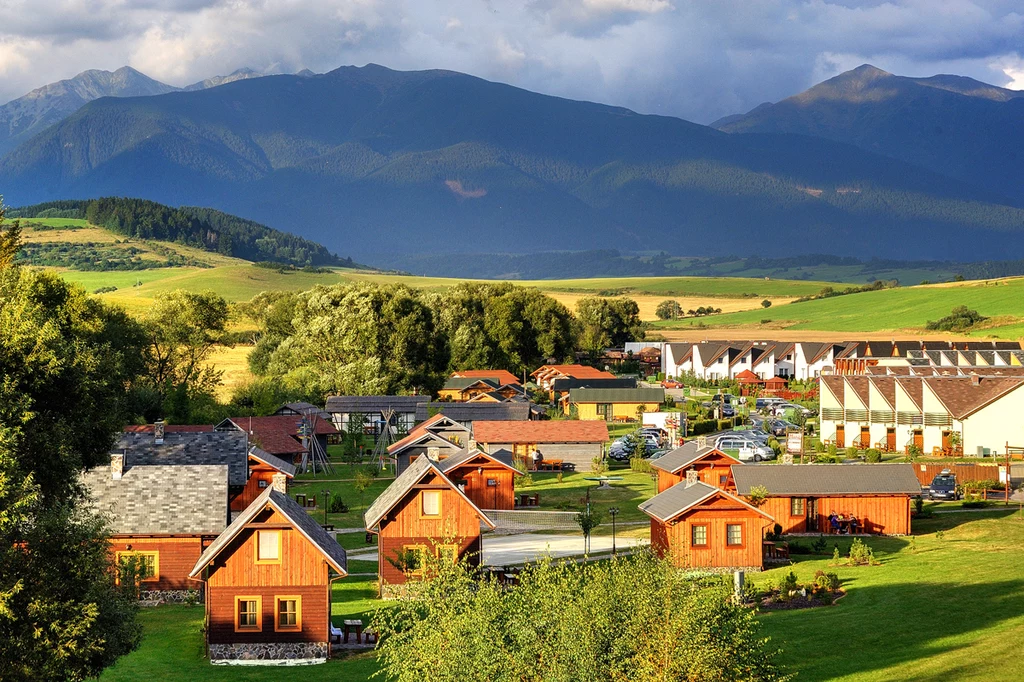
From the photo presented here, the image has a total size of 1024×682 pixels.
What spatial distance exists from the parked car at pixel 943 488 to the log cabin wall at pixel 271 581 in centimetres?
3672

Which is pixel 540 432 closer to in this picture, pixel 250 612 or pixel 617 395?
pixel 617 395

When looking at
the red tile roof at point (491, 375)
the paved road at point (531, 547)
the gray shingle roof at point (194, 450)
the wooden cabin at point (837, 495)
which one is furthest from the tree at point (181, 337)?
the wooden cabin at point (837, 495)

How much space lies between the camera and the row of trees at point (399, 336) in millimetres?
112188

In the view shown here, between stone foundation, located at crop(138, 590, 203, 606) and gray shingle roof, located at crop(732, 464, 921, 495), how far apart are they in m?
22.7

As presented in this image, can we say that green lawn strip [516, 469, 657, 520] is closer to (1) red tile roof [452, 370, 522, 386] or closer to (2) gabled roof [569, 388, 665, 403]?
(2) gabled roof [569, 388, 665, 403]

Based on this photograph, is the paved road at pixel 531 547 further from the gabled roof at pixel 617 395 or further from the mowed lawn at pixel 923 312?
the mowed lawn at pixel 923 312

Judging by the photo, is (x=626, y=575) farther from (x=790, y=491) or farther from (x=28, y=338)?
(x=790, y=491)

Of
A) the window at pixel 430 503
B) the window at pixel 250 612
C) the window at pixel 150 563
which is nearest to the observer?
the window at pixel 250 612

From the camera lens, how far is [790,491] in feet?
170

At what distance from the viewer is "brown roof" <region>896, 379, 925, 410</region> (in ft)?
255

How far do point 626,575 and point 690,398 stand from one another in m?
92.8

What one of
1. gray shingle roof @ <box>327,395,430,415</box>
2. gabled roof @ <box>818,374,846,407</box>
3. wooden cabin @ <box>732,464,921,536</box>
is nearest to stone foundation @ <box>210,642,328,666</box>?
wooden cabin @ <box>732,464,921,536</box>

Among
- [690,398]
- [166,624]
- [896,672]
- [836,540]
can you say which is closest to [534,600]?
[896,672]

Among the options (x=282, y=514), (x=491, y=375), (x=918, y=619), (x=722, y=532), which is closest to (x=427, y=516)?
(x=282, y=514)
